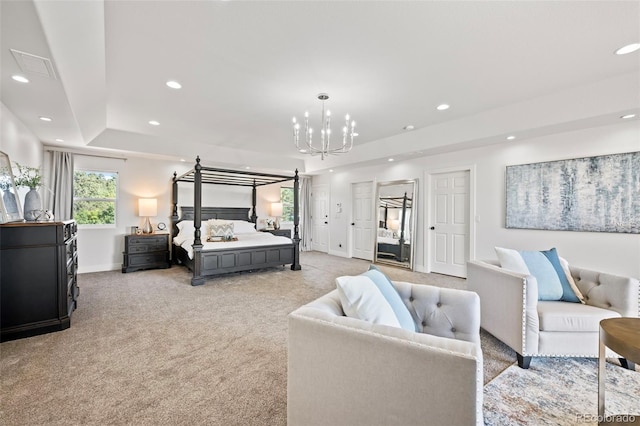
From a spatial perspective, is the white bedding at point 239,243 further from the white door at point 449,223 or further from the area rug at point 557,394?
the area rug at point 557,394

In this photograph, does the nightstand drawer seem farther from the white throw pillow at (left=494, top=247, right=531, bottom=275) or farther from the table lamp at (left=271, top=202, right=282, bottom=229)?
the white throw pillow at (left=494, top=247, right=531, bottom=275)

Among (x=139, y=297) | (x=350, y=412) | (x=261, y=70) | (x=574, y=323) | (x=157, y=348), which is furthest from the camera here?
(x=139, y=297)

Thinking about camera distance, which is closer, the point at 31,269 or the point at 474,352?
the point at 474,352

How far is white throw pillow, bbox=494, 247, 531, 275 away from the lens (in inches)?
94.8

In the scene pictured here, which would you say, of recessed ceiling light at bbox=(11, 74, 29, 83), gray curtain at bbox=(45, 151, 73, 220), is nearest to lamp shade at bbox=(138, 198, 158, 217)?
gray curtain at bbox=(45, 151, 73, 220)

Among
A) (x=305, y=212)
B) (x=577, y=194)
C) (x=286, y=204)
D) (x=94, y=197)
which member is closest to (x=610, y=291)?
(x=577, y=194)

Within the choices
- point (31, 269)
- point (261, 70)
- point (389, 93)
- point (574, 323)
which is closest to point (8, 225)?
point (31, 269)

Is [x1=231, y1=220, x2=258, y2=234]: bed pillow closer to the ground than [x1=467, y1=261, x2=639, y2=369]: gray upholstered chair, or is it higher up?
higher up

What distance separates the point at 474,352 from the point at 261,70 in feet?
9.61

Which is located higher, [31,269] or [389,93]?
[389,93]

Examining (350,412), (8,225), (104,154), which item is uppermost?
(104,154)

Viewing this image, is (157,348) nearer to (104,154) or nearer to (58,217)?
(58,217)

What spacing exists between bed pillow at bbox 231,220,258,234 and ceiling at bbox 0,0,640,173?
8.72 feet

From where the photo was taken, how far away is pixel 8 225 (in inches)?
97.2
